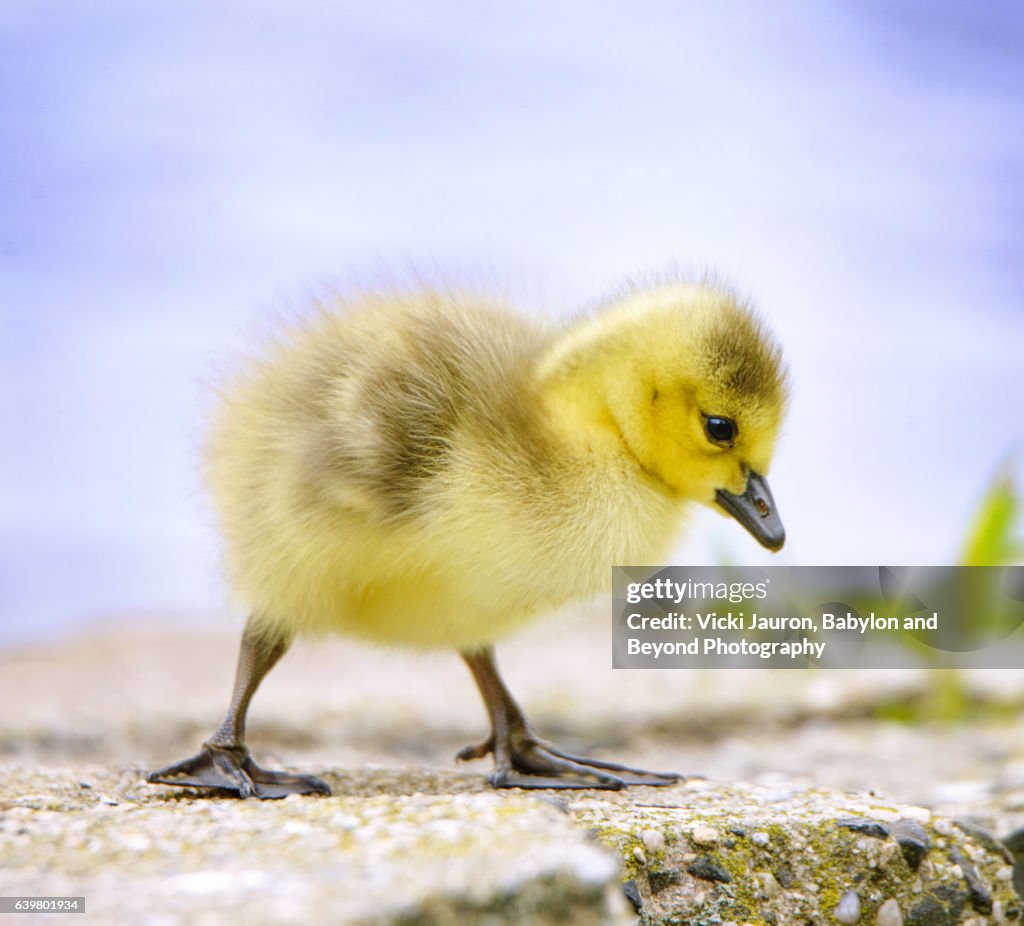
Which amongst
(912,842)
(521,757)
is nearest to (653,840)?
(912,842)

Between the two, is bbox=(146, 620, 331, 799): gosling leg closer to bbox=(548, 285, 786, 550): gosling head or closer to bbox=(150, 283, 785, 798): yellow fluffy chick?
bbox=(150, 283, 785, 798): yellow fluffy chick

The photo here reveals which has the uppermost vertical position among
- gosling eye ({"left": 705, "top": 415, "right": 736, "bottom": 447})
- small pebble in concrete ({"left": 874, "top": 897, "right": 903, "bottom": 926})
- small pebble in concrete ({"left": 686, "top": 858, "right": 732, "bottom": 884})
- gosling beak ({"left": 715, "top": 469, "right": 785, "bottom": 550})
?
gosling eye ({"left": 705, "top": 415, "right": 736, "bottom": 447})

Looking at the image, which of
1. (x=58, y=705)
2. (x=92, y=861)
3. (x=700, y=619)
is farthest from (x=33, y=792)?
(x=58, y=705)

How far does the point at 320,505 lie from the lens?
7.04 ft

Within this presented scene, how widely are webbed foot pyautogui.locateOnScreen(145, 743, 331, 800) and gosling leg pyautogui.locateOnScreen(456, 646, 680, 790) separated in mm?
339

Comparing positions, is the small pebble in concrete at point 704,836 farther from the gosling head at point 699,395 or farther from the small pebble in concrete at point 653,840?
the gosling head at point 699,395

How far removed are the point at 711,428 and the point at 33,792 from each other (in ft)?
4.03

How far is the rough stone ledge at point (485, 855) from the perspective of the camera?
126 cm

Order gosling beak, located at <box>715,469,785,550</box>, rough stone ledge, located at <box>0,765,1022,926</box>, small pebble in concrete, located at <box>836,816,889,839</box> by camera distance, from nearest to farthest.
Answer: rough stone ledge, located at <box>0,765,1022,926</box>, small pebble in concrete, located at <box>836,816,889,839</box>, gosling beak, located at <box>715,469,785,550</box>

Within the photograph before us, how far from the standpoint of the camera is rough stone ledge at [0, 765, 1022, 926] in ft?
4.15

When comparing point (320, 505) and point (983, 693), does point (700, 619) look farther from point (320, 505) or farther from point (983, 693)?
point (983, 693)

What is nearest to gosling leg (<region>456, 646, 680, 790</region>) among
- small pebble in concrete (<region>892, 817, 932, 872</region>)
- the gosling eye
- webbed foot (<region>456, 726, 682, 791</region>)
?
webbed foot (<region>456, 726, 682, 791</region>)

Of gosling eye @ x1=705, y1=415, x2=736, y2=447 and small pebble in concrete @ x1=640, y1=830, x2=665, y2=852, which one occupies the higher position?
gosling eye @ x1=705, y1=415, x2=736, y2=447

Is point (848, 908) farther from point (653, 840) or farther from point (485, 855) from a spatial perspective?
point (485, 855)
